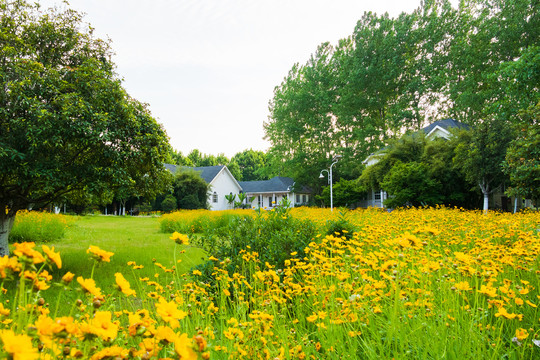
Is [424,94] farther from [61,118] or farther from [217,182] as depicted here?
[61,118]

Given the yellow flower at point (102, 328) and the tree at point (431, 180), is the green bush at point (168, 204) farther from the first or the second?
the yellow flower at point (102, 328)

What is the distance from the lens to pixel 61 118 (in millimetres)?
4445

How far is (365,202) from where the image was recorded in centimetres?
2759

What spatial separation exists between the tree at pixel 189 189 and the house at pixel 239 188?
4.10 m

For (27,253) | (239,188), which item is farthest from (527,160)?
(239,188)

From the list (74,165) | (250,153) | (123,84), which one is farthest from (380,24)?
(250,153)

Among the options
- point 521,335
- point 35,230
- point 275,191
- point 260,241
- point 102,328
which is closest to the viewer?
point 102,328

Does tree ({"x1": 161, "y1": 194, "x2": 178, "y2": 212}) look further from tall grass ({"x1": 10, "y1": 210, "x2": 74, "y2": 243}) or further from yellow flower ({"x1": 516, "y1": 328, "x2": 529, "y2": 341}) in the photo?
yellow flower ({"x1": 516, "y1": 328, "x2": 529, "y2": 341})

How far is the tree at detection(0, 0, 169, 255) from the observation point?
4449 millimetres

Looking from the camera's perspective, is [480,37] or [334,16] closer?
[334,16]

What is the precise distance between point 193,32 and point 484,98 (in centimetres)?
1711

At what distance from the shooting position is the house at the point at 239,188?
32.9 m

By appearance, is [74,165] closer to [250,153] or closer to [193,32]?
[193,32]

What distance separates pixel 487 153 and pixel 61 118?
15538 mm
